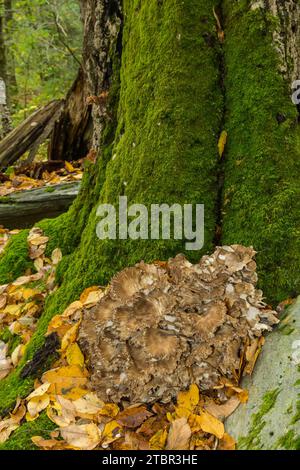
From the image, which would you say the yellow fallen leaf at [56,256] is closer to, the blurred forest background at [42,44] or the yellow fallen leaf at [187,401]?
the yellow fallen leaf at [187,401]

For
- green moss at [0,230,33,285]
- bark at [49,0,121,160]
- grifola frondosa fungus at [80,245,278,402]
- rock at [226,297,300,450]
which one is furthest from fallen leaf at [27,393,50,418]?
bark at [49,0,121,160]

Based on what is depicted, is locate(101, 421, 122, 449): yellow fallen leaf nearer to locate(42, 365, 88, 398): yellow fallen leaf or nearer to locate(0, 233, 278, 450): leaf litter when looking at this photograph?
locate(0, 233, 278, 450): leaf litter

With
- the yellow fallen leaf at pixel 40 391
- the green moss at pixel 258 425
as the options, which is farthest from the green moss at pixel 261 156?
the yellow fallen leaf at pixel 40 391

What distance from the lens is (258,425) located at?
6.88 ft

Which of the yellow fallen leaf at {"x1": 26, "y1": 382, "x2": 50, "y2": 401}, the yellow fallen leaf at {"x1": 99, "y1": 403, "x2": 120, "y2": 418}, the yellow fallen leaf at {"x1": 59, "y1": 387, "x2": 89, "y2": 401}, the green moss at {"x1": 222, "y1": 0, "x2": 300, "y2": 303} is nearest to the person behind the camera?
the yellow fallen leaf at {"x1": 99, "y1": 403, "x2": 120, "y2": 418}

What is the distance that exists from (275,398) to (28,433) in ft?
4.38

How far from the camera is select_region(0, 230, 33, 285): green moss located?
4387 mm

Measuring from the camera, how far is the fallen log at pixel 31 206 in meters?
6.20

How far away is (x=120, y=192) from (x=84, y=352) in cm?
124

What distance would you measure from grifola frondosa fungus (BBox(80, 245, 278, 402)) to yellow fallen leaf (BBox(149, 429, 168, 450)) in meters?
0.17
